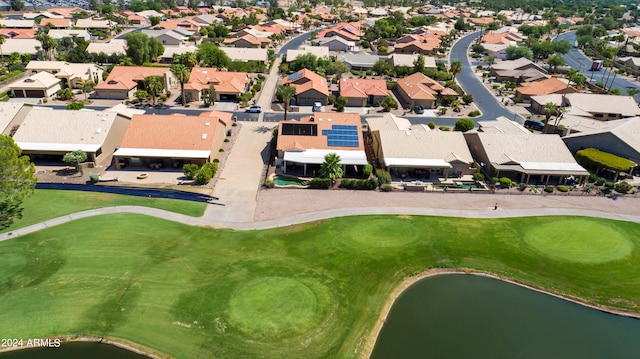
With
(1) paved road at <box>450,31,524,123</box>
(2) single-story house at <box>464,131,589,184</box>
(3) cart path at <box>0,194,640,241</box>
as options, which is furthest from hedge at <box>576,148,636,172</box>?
(1) paved road at <box>450,31,524,123</box>

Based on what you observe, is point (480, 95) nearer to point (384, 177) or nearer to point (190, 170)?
point (384, 177)

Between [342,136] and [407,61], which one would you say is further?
[407,61]

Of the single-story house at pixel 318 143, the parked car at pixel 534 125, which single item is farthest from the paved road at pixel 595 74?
the single-story house at pixel 318 143

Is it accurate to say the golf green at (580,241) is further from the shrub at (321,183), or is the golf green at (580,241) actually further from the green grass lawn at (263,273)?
the shrub at (321,183)

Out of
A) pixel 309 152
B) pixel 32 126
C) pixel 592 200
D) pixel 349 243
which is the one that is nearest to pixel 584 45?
pixel 592 200

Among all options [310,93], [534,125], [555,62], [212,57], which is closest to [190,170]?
[310,93]

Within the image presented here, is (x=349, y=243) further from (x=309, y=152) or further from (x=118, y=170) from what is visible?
(x=118, y=170)
